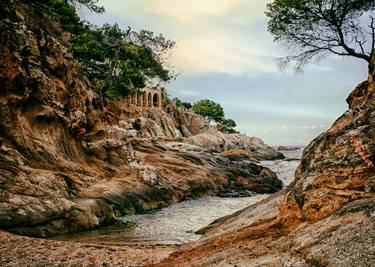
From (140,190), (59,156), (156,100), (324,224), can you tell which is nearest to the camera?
(324,224)

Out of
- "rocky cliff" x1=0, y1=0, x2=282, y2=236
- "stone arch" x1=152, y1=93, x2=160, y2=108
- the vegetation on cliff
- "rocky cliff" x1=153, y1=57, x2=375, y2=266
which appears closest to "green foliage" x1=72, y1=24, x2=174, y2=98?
the vegetation on cliff

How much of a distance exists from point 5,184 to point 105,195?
6908mm

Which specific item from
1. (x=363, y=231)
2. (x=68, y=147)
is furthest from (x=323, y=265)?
(x=68, y=147)

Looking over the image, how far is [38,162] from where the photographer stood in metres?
20.3

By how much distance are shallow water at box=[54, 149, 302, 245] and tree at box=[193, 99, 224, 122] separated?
360ft

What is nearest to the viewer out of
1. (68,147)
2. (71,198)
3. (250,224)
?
(250,224)

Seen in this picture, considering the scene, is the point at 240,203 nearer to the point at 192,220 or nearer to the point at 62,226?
the point at 192,220

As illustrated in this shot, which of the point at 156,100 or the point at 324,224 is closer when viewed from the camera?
the point at 324,224

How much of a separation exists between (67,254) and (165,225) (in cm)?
839

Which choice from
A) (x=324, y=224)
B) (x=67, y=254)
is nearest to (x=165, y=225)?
(x=67, y=254)

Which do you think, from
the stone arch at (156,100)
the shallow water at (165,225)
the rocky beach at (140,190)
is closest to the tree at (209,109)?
the stone arch at (156,100)

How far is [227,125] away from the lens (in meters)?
149

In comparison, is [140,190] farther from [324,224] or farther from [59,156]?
[324,224]

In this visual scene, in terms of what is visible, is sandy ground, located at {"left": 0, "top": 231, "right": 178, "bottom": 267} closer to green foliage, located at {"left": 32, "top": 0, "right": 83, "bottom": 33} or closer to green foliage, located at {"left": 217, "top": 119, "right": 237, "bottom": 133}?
green foliage, located at {"left": 32, "top": 0, "right": 83, "bottom": 33}
